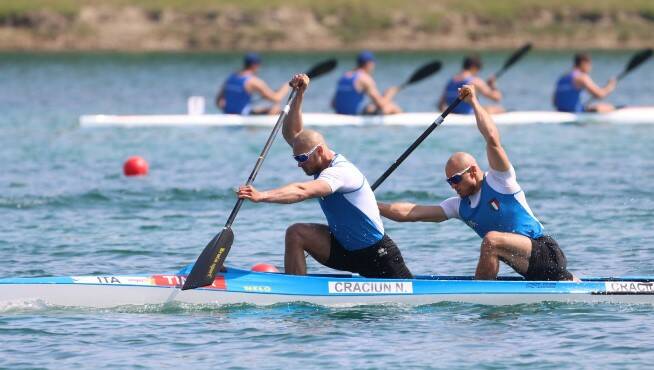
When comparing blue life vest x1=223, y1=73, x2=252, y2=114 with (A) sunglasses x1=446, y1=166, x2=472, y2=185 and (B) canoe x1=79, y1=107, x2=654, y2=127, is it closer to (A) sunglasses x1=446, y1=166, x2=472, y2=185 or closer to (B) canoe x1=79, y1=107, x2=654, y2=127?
(B) canoe x1=79, y1=107, x2=654, y2=127

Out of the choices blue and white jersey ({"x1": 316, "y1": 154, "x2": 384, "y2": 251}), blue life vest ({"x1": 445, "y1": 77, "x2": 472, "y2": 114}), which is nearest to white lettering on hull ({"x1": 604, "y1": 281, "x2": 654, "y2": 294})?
blue and white jersey ({"x1": 316, "y1": 154, "x2": 384, "y2": 251})

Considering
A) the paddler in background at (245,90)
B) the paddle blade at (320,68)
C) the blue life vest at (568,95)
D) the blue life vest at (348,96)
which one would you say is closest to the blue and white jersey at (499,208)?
the paddle blade at (320,68)

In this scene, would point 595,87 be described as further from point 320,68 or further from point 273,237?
point 273,237

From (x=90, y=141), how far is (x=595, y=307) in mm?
18257

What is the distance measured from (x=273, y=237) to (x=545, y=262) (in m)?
5.77

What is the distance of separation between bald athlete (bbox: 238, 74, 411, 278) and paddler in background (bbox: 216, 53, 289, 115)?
1666cm

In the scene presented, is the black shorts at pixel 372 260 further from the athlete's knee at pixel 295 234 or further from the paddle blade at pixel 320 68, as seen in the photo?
the paddle blade at pixel 320 68

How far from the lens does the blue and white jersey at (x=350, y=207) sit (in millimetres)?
12562

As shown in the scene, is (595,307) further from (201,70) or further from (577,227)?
(201,70)

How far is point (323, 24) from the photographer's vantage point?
2891 inches

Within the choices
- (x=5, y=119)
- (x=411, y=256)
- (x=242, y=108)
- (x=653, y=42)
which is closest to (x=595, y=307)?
(x=411, y=256)

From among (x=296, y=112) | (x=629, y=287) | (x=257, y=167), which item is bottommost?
(x=629, y=287)

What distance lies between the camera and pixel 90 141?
2961 centimetres

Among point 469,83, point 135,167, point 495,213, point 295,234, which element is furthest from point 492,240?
point 469,83
